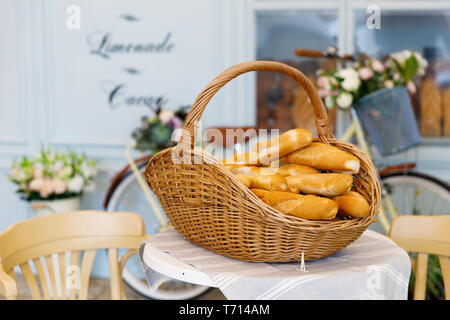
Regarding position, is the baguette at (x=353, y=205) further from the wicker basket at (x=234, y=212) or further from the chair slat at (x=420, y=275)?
the chair slat at (x=420, y=275)

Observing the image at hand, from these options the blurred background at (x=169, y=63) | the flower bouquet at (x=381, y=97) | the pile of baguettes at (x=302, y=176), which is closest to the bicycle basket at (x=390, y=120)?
the flower bouquet at (x=381, y=97)

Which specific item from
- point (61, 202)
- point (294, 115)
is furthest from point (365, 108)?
point (61, 202)

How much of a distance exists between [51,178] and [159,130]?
68 centimetres

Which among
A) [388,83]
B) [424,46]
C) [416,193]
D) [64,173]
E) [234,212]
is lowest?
[416,193]

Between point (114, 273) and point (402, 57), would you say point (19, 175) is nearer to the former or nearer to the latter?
point (114, 273)

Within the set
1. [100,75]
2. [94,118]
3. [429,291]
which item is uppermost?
[100,75]

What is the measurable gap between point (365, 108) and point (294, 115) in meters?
0.57

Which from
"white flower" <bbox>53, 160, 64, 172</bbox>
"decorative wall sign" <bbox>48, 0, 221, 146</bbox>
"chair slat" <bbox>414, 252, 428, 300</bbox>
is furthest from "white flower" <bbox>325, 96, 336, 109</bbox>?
"white flower" <bbox>53, 160, 64, 172</bbox>

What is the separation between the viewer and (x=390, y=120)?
243cm

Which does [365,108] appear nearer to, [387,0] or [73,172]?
[387,0]

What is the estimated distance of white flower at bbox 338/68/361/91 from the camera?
2.44 meters

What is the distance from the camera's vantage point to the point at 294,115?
2953mm

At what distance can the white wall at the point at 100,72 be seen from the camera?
2934 millimetres

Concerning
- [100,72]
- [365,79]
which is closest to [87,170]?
[100,72]
